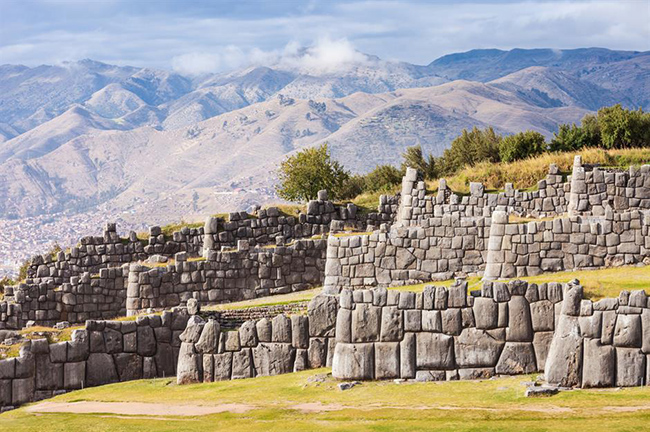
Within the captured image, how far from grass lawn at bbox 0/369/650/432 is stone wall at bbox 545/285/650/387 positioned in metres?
0.65

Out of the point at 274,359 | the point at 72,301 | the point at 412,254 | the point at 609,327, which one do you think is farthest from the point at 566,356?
the point at 72,301

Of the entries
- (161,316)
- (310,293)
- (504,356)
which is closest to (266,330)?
(161,316)

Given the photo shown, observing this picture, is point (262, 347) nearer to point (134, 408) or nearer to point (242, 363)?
point (242, 363)

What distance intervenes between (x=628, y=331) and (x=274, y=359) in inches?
335

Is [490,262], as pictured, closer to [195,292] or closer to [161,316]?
[161,316]

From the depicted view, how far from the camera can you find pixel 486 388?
22625mm

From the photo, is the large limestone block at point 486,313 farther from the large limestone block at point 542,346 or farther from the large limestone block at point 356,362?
the large limestone block at point 356,362

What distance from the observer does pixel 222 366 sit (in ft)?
88.0

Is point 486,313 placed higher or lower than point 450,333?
higher

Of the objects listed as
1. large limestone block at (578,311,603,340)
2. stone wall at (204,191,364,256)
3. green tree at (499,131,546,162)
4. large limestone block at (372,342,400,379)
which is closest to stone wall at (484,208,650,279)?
large limestone block at (372,342,400,379)

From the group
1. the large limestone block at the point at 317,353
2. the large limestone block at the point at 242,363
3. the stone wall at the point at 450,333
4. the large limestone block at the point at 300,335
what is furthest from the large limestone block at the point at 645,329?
the large limestone block at the point at 242,363

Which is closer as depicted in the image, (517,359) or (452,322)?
(517,359)

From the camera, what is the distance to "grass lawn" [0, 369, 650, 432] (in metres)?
19.6

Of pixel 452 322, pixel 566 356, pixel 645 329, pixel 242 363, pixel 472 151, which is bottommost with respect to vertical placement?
pixel 242 363
